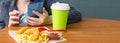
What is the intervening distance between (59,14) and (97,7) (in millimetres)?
1180

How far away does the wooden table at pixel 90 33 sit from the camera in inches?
44.4

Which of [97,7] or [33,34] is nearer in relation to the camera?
[33,34]

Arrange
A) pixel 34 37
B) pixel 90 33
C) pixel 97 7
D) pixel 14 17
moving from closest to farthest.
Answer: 1. pixel 34 37
2. pixel 90 33
3. pixel 14 17
4. pixel 97 7

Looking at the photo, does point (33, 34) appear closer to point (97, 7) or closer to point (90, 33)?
point (90, 33)

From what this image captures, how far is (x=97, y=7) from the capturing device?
2465 mm

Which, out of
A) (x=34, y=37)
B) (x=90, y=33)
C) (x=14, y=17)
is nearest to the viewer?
(x=34, y=37)

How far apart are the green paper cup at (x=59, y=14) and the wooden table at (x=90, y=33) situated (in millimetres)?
48

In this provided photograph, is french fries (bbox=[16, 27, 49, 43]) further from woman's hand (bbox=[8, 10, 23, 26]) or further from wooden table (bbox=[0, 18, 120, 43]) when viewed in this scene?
woman's hand (bbox=[8, 10, 23, 26])

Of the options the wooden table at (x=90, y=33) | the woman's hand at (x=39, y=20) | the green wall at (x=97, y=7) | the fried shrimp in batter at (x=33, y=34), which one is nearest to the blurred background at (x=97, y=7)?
the green wall at (x=97, y=7)

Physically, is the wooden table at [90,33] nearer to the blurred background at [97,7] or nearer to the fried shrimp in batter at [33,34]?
the fried shrimp in batter at [33,34]

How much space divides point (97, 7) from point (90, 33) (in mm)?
1202

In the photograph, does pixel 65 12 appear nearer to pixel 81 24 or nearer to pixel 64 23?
pixel 64 23

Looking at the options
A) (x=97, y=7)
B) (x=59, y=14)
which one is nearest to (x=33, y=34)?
(x=59, y=14)

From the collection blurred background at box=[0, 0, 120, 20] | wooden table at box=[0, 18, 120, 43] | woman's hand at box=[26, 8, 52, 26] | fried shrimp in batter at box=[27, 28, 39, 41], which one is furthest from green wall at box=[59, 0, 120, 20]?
fried shrimp in batter at box=[27, 28, 39, 41]
